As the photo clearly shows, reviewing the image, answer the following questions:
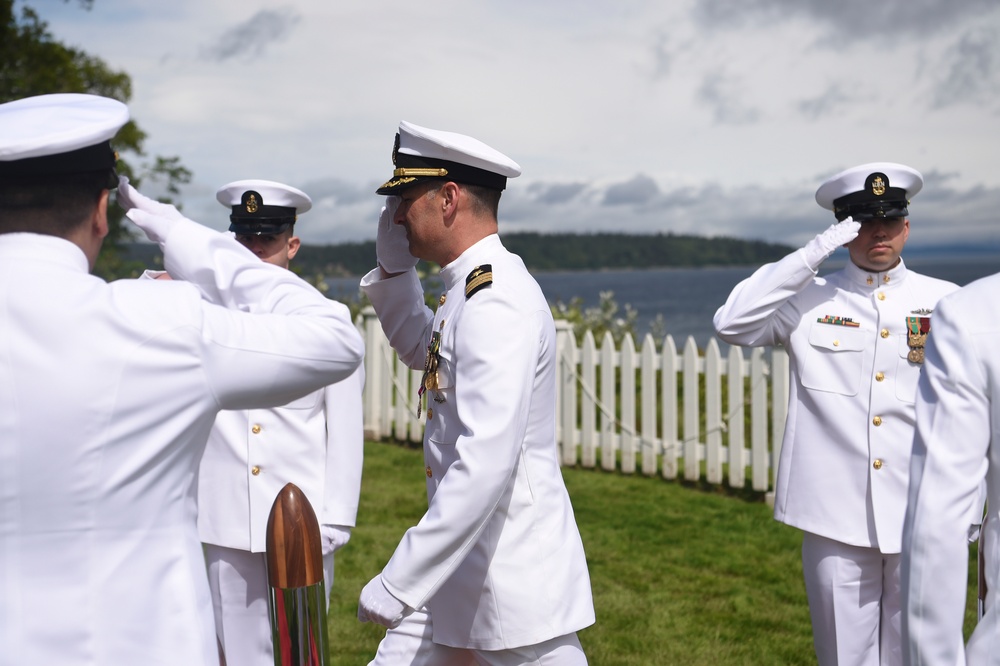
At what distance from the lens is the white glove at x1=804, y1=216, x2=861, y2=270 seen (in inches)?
159

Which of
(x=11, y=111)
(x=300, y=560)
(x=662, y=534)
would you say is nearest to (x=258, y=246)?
(x=11, y=111)

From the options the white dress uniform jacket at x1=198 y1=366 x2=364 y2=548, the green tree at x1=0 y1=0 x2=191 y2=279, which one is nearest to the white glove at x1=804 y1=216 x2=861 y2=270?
the white dress uniform jacket at x1=198 y1=366 x2=364 y2=548

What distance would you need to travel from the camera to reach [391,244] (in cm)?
338

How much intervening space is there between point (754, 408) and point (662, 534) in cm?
159

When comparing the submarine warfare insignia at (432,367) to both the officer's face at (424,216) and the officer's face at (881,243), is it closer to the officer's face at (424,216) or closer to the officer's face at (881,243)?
the officer's face at (424,216)

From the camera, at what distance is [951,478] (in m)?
2.02

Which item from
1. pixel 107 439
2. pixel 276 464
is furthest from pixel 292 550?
pixel 276 464

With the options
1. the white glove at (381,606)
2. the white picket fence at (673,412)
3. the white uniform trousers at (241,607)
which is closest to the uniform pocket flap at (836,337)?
the white uniform trousers at (241,607)

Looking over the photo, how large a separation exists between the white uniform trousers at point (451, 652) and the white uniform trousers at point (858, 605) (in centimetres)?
135

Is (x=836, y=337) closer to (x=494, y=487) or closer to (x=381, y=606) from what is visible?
(x=494, y=487)

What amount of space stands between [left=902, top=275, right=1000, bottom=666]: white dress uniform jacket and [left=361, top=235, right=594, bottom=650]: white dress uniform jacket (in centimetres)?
102

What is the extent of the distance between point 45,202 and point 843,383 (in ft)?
10.4

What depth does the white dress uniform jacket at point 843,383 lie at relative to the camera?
3867 millimetres

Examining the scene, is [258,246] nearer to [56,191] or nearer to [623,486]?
[56,191]
